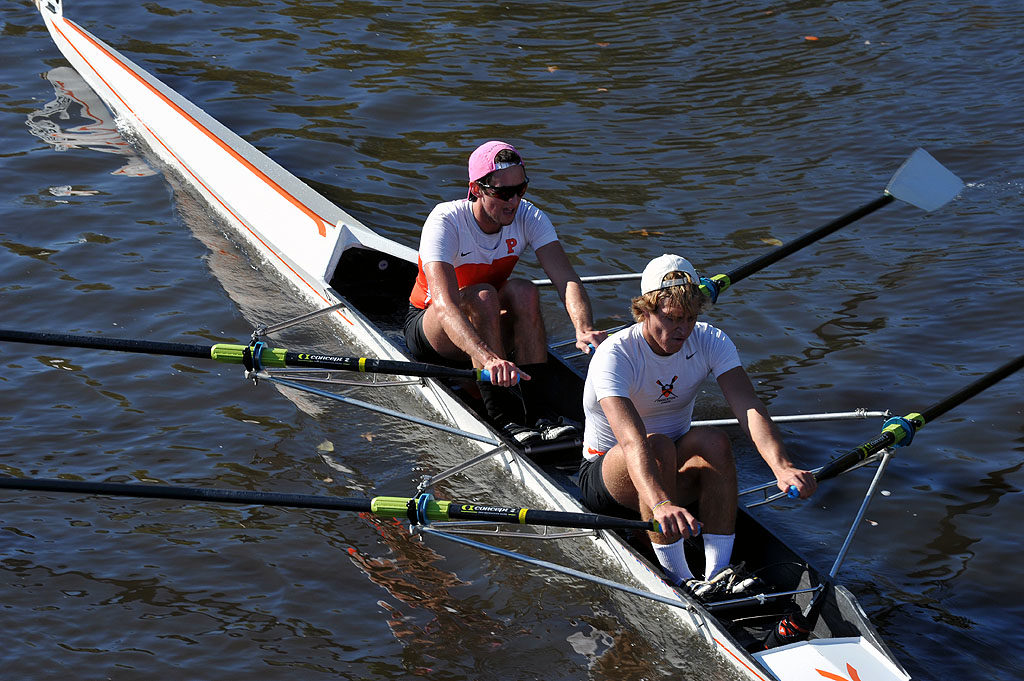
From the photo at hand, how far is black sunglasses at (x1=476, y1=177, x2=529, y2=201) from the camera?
5.82 meters

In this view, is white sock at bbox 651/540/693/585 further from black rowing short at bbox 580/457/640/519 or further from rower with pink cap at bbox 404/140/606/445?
rower with pink cap at bbox 404/140/606/445

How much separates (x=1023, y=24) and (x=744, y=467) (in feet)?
28.1

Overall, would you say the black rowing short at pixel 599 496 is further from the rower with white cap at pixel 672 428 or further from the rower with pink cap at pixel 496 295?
the rower with pink cap at pixel 496 295

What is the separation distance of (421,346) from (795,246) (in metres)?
2.45

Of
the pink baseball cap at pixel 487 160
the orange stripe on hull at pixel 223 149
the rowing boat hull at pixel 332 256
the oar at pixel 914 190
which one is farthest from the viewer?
the orange stripe on hull at pixel 223 149

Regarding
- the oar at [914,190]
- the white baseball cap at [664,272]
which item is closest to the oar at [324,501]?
the white baseball cap at [664,272]

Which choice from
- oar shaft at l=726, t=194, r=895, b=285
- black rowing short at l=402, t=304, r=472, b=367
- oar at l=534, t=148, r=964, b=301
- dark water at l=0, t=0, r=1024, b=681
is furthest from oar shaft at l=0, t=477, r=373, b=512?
oar shaft at l=726, t=194, r=895, b=285

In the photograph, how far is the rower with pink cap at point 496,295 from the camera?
585cm

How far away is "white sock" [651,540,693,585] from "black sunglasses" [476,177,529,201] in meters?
2.11

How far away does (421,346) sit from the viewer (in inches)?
253

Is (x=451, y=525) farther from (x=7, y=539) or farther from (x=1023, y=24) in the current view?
(x=1023, y=24)

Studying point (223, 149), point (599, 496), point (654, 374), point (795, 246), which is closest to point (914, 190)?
point (795, 246)

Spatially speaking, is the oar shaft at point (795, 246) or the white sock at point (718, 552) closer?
the white sock at point (718, 552)

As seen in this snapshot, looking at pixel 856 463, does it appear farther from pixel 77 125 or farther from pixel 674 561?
pixel 77 125
